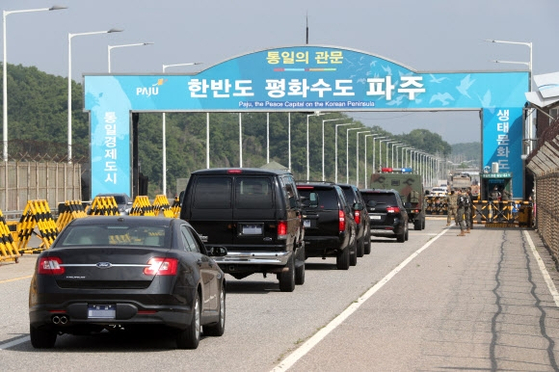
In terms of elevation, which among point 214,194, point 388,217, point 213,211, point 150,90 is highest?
point 150,90

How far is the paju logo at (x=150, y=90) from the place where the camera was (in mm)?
58000

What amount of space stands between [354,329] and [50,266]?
3.85 meters

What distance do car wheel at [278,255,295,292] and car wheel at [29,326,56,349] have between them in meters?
7.57

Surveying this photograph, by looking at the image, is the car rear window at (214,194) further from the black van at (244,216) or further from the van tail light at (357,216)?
the van tail light at (357,216)

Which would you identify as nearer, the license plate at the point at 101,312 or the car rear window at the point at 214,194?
the license plate at the point at 101,312

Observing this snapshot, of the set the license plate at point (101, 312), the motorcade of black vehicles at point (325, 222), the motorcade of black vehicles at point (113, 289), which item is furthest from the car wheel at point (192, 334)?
the motorcade of black vehicles at point (325, 222)

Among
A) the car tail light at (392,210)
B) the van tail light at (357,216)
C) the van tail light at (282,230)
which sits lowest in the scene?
the car tail light at (392,210)

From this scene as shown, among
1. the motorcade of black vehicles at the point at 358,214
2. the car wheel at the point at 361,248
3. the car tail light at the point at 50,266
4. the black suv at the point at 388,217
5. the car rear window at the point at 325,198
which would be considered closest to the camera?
the car tail light at the point at 50,266

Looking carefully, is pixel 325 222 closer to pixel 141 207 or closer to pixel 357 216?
pixel 357 216

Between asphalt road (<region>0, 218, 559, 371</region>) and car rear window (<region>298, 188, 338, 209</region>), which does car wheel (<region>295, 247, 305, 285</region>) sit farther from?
car rear window (<region>298, 188, 338, 209</region>)

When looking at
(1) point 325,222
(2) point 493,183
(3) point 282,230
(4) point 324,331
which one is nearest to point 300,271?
(3) point 282,230

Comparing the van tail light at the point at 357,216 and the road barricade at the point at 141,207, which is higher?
the van tail light at the point at 357,216

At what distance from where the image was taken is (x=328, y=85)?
184 ft

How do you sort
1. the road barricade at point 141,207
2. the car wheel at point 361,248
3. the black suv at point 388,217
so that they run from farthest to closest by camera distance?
the road barricade at point 141,207
the black suv at point 388,217
the car wheel at point 361,248
